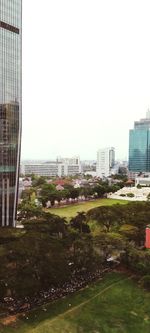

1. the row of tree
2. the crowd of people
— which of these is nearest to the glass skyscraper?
the row of tree

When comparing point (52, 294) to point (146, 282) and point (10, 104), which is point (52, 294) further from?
point (10, 104)

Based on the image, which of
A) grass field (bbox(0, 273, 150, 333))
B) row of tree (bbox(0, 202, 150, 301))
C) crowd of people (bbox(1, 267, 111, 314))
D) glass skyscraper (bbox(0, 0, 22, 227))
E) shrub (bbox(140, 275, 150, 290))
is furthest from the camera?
glass skyscraper (bbox(0, 0, 22, 227))

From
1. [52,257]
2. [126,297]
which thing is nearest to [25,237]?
[52,257]

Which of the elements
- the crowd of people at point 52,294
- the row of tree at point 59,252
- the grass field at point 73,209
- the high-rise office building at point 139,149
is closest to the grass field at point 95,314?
the crowd of people at point 52,294

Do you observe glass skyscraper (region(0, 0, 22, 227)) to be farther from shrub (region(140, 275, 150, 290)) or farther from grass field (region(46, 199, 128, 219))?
shrub (region(140, 275, 150, 290))

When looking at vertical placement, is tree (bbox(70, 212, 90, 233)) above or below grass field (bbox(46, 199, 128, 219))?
above

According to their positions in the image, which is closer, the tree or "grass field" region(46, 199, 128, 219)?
the tree

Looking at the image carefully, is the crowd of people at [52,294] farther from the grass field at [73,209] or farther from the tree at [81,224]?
the grass field at [73,209]
